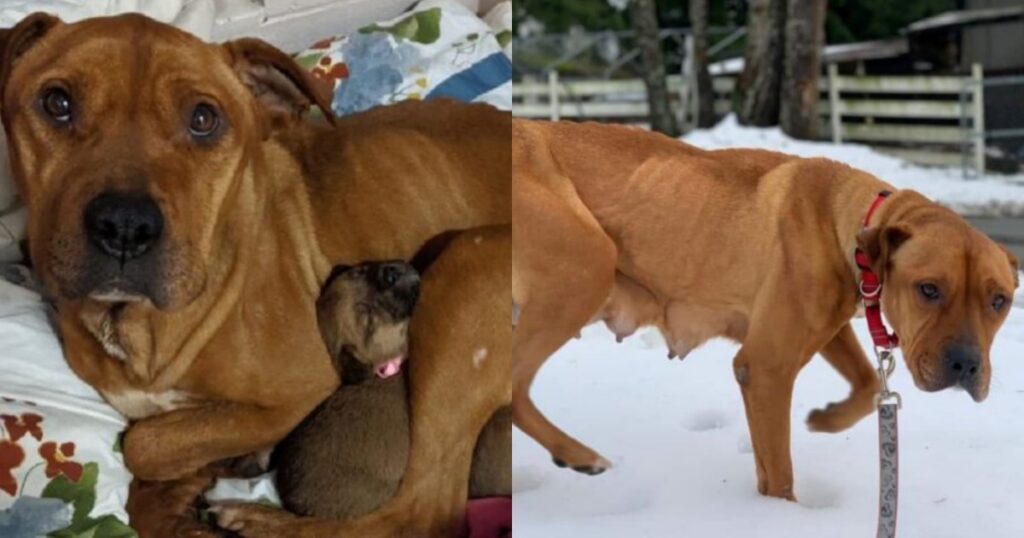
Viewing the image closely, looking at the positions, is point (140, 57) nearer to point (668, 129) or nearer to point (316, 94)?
point (316, 94)

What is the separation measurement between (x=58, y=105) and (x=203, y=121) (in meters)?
0.12

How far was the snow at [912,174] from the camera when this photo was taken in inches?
36.3

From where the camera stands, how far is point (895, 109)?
97 centimetres

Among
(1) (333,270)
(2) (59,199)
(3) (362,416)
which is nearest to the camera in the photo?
(2) (59,199)

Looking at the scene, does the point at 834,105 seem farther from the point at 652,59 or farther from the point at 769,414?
the point at 769,414

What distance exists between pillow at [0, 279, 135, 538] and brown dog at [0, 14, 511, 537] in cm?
2

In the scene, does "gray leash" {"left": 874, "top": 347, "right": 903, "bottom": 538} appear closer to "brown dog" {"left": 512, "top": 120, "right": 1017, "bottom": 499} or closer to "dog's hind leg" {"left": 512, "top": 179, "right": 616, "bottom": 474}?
"brown dog" {"left": 512, "top": 120, "right": 1017, "bottom": 499}

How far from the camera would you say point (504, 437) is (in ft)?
3.29

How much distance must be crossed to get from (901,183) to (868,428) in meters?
0.20

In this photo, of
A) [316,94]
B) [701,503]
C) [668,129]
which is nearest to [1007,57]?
[668,129]

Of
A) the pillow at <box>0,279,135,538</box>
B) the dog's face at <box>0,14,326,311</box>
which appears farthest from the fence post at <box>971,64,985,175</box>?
the pillow at <box>0,279,135,538</box>

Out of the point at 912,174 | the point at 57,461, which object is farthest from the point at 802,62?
the point at 57,461

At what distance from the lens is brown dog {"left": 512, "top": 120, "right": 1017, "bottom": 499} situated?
2.77 ft

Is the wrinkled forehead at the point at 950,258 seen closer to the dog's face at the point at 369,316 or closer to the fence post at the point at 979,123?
the fence post at the point at 979,123
